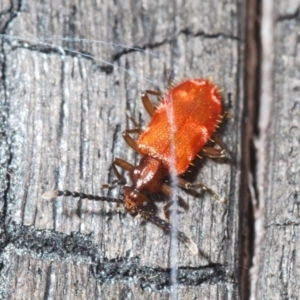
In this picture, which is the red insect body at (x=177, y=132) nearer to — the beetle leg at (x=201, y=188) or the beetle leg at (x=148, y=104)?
the beetle leg at (x=148, y=104)

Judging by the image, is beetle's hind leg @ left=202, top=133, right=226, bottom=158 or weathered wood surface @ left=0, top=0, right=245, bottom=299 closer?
weathered wood surface @ left=0, top=0, right=245, bottom=299

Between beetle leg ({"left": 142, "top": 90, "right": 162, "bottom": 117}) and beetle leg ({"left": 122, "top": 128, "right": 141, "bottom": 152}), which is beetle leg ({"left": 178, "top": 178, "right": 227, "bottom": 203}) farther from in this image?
beetle leg ({"left": 142, "top": 90, "right": 162, "bottom": 117})

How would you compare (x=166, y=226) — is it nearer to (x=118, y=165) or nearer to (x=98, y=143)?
(x=118, y=165)

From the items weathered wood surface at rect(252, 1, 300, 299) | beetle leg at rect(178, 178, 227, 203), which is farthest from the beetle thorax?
weathered wood surface at rect(252, 1, 300, 299)

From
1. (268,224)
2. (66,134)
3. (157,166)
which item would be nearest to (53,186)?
(66,134)

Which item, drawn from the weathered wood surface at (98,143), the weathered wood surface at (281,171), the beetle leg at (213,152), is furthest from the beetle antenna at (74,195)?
the weathered wood surface at (281,171)
